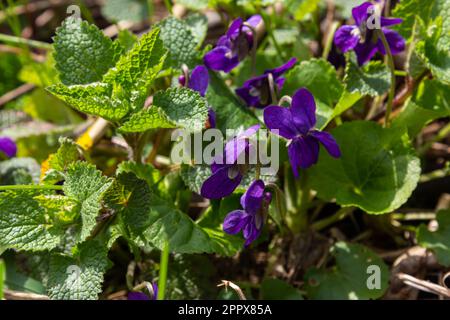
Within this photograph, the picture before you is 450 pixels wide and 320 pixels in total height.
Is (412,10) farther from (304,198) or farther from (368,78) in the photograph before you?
(304,198)

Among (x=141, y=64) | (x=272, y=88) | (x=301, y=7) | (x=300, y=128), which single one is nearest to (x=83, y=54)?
(x=141, y=64)

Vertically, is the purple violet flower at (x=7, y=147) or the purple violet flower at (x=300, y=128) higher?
the purple violet flower at (x=300, y=128)

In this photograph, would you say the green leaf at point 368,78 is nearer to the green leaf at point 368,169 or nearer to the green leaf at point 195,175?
Result: the green leaf at point 368,169

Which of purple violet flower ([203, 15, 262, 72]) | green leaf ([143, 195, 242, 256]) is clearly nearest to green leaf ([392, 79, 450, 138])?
purple violet flower ([203, 15, 262, 72])

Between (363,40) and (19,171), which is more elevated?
(363,40)

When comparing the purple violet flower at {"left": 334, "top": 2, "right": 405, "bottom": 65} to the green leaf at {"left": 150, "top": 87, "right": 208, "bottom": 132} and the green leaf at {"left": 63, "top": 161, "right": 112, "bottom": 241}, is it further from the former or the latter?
the green leaf at {"left": 63, "top": 161, "right": 112, "bottom": 241}

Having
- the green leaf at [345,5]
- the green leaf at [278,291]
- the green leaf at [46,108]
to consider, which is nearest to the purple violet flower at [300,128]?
the green leaf at [278,291]
